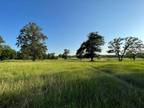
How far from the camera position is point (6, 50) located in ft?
280

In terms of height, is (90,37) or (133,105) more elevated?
(90,37)

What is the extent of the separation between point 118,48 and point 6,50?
4900cm

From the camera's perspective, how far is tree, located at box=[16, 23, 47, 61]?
65.7 meters

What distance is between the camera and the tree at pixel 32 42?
65731 millimetres

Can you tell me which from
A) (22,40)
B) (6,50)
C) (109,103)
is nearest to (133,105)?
(109,103)

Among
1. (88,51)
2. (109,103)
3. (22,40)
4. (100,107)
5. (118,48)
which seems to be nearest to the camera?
(100,107)

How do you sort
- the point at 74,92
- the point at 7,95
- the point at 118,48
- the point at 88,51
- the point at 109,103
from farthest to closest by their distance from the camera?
the point at 118,48 → the point at 88,51 → the point at 74,92 → the point at 7,95 → the point at 109,103

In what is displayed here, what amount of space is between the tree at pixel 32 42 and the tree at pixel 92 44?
61.1 ft

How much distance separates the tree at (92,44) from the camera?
3019 inches

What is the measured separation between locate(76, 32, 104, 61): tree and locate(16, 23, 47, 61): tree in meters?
18.6

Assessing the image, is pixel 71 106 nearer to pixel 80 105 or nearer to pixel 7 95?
pixel 80 105

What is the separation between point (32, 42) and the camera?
66438mm

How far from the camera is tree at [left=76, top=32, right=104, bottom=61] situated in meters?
76.7

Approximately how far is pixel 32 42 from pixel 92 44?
80.0 ft
